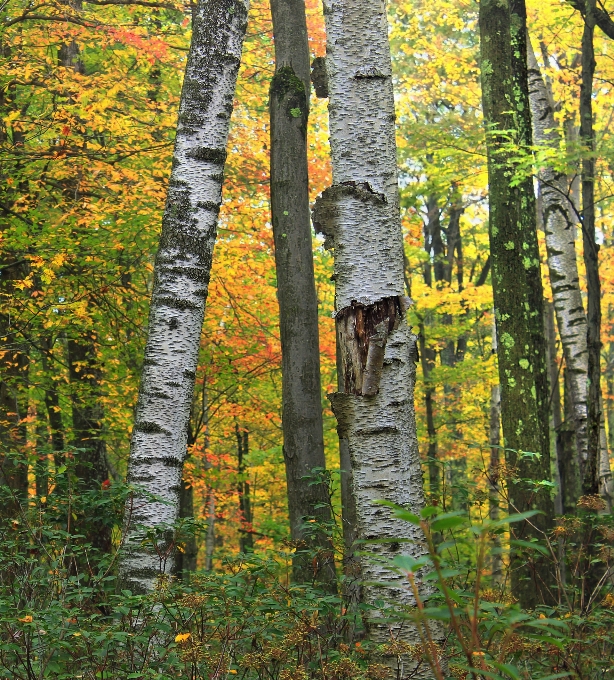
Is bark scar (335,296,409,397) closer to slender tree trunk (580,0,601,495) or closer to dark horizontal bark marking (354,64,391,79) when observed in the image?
dark horizontal bark marking (354,64,391,79)

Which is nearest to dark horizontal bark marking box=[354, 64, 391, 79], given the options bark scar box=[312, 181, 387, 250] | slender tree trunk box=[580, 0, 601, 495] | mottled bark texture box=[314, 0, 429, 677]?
mottled bark texture box=[314, 0, 429, 677]

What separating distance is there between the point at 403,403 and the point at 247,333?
30.9 feet

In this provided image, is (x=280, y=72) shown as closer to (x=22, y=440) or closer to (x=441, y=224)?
(x=22, y=440)

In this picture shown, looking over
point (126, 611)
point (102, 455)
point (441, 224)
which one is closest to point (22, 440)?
point (102, 455)

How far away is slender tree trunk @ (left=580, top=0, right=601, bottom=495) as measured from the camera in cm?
581

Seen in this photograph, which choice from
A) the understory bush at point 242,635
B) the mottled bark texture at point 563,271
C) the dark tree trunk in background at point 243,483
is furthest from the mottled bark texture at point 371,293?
the dark tree trunk in background at point 243,483

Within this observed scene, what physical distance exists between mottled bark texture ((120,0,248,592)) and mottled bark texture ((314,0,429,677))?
5.63 feet

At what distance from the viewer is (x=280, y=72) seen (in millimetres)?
8297

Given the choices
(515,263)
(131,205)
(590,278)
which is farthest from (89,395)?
(590,278)

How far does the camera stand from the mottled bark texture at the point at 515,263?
22.4 feet

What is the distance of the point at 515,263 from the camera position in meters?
7.12

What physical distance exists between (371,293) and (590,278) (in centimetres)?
439

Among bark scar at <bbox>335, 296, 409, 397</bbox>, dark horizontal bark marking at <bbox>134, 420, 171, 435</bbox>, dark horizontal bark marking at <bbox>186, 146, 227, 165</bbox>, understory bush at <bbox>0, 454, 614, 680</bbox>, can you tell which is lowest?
understory bush at <bbox>0, 454, 614, 680</bbox>

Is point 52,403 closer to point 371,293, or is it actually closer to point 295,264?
point 295,264
